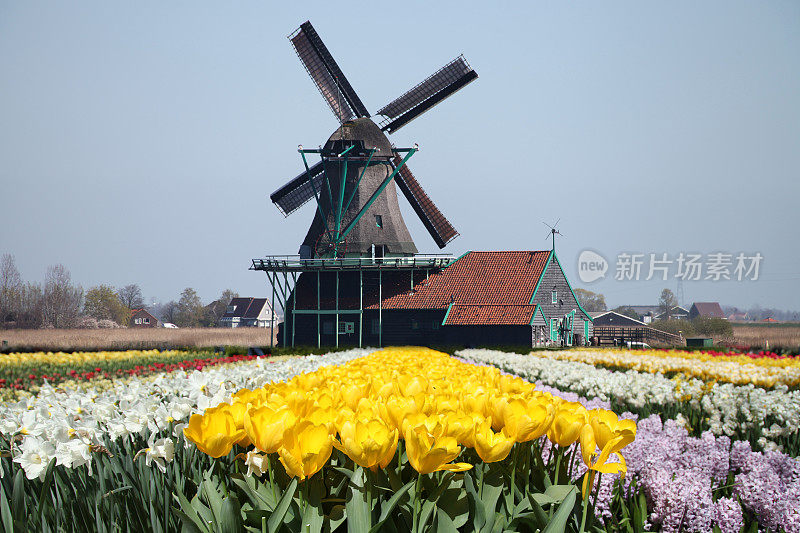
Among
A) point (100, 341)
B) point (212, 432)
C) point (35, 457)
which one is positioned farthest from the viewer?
point (100, 341)

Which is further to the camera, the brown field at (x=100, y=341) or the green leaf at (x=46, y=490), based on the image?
the brown field at (x=100, y=341)

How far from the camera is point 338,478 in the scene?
112 inches

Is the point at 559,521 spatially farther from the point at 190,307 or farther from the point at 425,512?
the point at 190,307

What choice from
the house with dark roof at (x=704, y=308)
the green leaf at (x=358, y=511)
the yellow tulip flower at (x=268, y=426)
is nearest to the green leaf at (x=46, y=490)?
the yellow tulip flower at (x=268, y=426)

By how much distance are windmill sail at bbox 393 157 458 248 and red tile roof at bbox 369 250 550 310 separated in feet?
5.01

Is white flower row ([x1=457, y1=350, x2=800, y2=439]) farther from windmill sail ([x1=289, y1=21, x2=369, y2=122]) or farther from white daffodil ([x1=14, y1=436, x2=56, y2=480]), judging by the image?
windmill sail ([x1=289, y1=21, x2=369, y2=122])

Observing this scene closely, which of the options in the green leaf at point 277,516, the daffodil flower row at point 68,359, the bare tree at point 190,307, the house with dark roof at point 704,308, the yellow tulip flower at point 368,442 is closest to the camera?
the green leaf at point 277,516

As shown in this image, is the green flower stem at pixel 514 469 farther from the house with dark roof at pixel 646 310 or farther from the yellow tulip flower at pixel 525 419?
the house with dark roof at pixel 646 310

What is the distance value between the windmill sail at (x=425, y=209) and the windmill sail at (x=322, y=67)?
14.0ft

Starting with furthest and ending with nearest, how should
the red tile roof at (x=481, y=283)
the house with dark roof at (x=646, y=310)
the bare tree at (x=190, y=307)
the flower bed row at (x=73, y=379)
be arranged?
the house with dark roof at (x=646, y=310) < the bare tree at (x=190, y=307) < the red tile roof at (x=481, y=283) < the flower bed row at (x=73, y=379)

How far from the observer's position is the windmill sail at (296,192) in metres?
36.1

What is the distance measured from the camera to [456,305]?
32.3 metres

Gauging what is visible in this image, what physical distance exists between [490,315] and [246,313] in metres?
79.5

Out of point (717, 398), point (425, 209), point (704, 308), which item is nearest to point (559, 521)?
point (717, 398)
